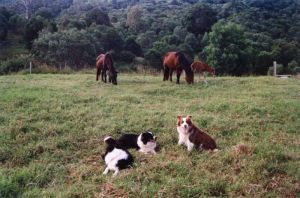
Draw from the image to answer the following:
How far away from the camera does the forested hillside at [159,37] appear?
29906mm

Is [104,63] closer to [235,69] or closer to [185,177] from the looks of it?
[185,177]

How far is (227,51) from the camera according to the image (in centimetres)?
2942

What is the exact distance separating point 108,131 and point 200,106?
309cm

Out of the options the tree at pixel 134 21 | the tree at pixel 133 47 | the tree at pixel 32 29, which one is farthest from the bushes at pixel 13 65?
the tree at pixel 134 21

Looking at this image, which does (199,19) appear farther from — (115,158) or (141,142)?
(115,158)

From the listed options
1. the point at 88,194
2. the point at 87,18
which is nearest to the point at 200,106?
the point at 88,194

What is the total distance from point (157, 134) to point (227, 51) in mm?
22095

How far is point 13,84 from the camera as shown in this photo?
1433 cm

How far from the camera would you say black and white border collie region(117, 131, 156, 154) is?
7.36 meters

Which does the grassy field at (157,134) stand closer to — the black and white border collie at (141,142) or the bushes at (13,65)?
the black and white border collie at (141,142)

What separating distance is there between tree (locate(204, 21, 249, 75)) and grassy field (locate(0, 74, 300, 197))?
51.6 ft

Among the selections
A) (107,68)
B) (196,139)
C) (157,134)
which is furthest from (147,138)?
(107,68)

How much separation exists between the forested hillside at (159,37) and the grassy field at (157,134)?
46.7ft

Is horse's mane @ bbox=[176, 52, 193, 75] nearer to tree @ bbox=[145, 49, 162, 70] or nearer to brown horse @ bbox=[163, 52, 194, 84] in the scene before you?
brown horse @ bbox=[163, 52, 194, 84]
